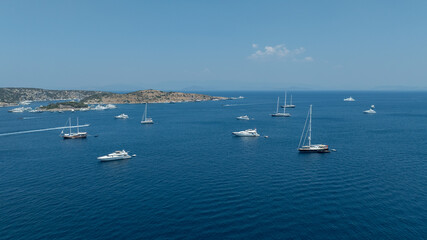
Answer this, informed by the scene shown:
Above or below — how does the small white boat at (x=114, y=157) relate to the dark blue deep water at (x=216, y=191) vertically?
above

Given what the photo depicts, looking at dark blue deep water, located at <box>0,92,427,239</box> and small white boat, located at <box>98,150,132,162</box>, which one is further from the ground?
small white boat, located at <box>98,150,132,162</box>

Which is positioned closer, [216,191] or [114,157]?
[216,191]

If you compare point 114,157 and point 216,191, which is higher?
point 114,157

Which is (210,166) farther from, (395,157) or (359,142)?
(359,142)

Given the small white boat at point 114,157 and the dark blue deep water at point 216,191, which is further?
the small white boat at point 114,157

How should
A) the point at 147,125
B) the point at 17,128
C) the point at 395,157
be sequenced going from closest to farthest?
the point at 395,157
the point at 17,128
the point at 147,125

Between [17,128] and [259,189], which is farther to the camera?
[17,128]

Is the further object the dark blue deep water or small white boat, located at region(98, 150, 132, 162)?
small white boat, located at region(98, 150, 132, 162)

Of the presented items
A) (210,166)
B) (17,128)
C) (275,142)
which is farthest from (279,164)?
(17,128)
